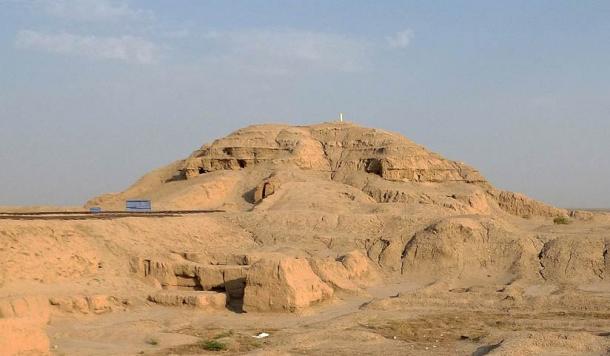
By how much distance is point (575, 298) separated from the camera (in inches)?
633

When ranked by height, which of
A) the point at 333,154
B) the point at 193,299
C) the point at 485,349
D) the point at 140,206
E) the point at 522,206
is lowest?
the point at 485,349

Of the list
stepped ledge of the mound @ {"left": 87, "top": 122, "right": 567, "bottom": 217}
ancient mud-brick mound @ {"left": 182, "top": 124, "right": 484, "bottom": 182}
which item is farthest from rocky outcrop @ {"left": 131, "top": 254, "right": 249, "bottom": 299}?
ancient mud-brick mound @ {"left": 182, "top": 124, "right": 484, "bottom": 182}

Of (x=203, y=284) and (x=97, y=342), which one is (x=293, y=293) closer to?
(x=203, y=284)

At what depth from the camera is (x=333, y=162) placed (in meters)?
35.2

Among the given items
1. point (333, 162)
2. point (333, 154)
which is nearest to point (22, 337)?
point (333, 162)

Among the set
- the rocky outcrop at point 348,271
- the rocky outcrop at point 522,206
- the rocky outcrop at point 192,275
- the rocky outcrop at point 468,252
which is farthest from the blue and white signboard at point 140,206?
the rocky outcrop at point 522,206

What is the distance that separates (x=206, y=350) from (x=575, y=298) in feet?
28.4

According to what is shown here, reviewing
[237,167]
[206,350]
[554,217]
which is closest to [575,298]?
[206,350]

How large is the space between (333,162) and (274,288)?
20091 mm

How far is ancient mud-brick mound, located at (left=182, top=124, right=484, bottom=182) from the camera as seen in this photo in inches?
1315

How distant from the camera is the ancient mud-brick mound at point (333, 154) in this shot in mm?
33394

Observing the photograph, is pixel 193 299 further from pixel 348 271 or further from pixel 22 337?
pixel 22 337

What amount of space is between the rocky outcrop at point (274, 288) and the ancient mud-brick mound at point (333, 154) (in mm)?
17786

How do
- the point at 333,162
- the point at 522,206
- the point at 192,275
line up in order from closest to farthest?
1. the point at 192,275
2. the point at 522,206
3. the point at 333,162
